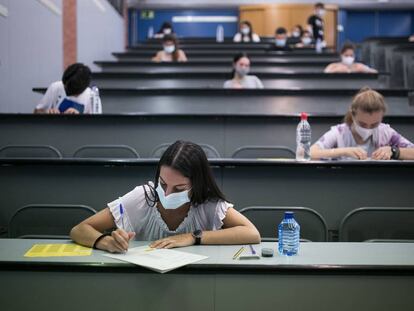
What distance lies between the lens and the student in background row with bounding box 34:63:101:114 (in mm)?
4703

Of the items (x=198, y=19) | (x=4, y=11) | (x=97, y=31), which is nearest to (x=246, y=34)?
(x=198, y=19)

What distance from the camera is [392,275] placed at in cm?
179

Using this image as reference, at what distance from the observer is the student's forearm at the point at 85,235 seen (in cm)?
210

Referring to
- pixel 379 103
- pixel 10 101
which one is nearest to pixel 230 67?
pixel 10 101

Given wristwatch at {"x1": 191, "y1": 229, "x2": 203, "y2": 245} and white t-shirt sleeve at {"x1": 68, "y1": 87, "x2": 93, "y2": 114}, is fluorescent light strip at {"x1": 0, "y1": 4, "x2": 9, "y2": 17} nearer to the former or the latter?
white t-shirt sleeve at {"x1": 68, "y1": 87, "x2": 93, "y2": 114}

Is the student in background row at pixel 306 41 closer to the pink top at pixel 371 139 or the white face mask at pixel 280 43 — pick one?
the white face mask at pixel 280 43

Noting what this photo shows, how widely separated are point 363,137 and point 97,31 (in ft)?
22.1

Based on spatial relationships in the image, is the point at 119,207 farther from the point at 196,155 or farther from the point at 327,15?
the point at 327,15

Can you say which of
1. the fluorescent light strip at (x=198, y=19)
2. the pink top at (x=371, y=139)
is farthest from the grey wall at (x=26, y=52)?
the fluorescent light strip at (x=198, y=19)

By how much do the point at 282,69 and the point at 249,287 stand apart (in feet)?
22.0

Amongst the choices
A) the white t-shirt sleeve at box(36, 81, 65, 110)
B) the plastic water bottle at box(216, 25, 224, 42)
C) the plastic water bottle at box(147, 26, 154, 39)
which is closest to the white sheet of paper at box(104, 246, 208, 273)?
the white t-shirt sleeve at box(36, 81, 65, 110)

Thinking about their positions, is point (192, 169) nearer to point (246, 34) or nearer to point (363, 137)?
point (363, 137)

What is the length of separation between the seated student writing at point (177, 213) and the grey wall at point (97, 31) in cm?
624

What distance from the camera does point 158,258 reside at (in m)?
1.89
